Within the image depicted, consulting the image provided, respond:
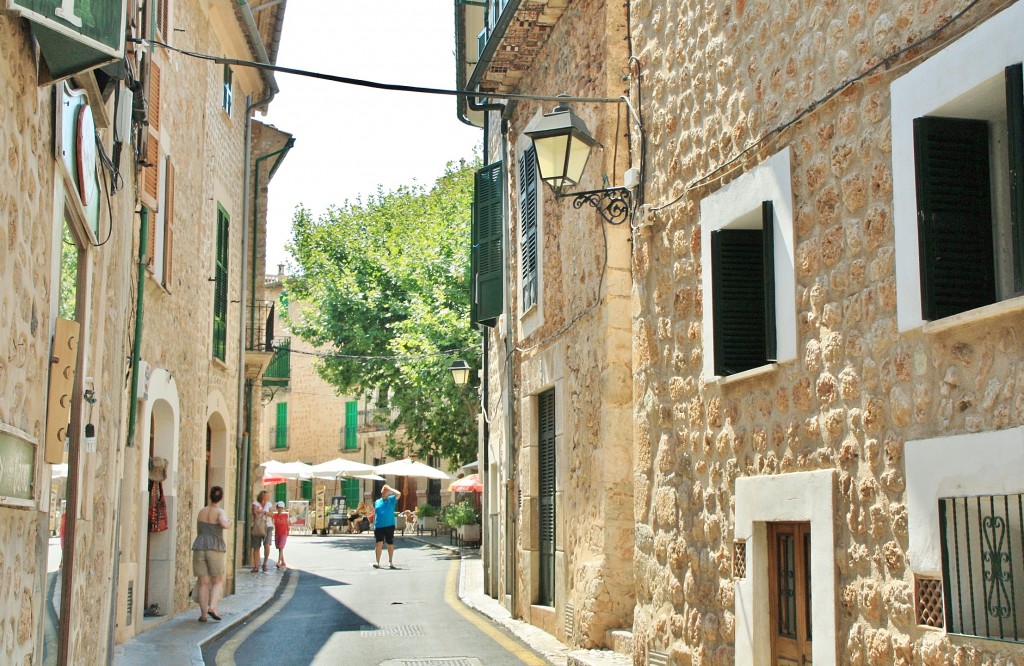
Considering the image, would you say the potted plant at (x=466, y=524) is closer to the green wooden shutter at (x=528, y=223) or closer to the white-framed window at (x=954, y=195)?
the green wooden shutter at (x=528, y=223)

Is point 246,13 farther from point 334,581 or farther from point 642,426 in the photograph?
point 642,426

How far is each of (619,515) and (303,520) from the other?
37915mm

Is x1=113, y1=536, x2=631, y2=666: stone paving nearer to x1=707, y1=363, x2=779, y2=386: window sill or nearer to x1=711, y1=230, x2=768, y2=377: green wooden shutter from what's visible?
x1=707, y1=363, x2=779, y2=386: window sill

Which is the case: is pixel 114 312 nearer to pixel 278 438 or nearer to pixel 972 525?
pixel 972 525

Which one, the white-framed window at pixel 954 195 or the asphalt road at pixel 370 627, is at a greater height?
the white-framed window at pixel 954 195

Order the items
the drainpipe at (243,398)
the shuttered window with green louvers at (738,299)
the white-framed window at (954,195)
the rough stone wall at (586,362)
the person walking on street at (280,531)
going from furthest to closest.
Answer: the person walking on street at (280,531) → the drainpipe at (243,398) → the rough stone wall at (586,362) → the shuttered window with green louvers at (738,299) → the white-framed window at (954,195)

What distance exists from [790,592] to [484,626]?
6.77 m

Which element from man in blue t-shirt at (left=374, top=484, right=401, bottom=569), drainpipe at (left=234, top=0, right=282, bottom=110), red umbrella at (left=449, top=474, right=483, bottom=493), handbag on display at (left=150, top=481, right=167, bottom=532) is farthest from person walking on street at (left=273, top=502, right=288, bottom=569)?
handbag on display at (left=150, top=481, right=167, bottom=532)

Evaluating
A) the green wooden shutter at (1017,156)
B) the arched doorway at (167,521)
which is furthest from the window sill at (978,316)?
the arched doorway at (167,521)

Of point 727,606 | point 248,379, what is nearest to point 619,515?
point 727,606

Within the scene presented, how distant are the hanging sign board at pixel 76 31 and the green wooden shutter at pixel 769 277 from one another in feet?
12.5

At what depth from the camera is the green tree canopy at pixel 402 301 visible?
2900 cm

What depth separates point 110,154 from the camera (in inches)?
308

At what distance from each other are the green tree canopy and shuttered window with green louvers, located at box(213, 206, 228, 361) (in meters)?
10.1
